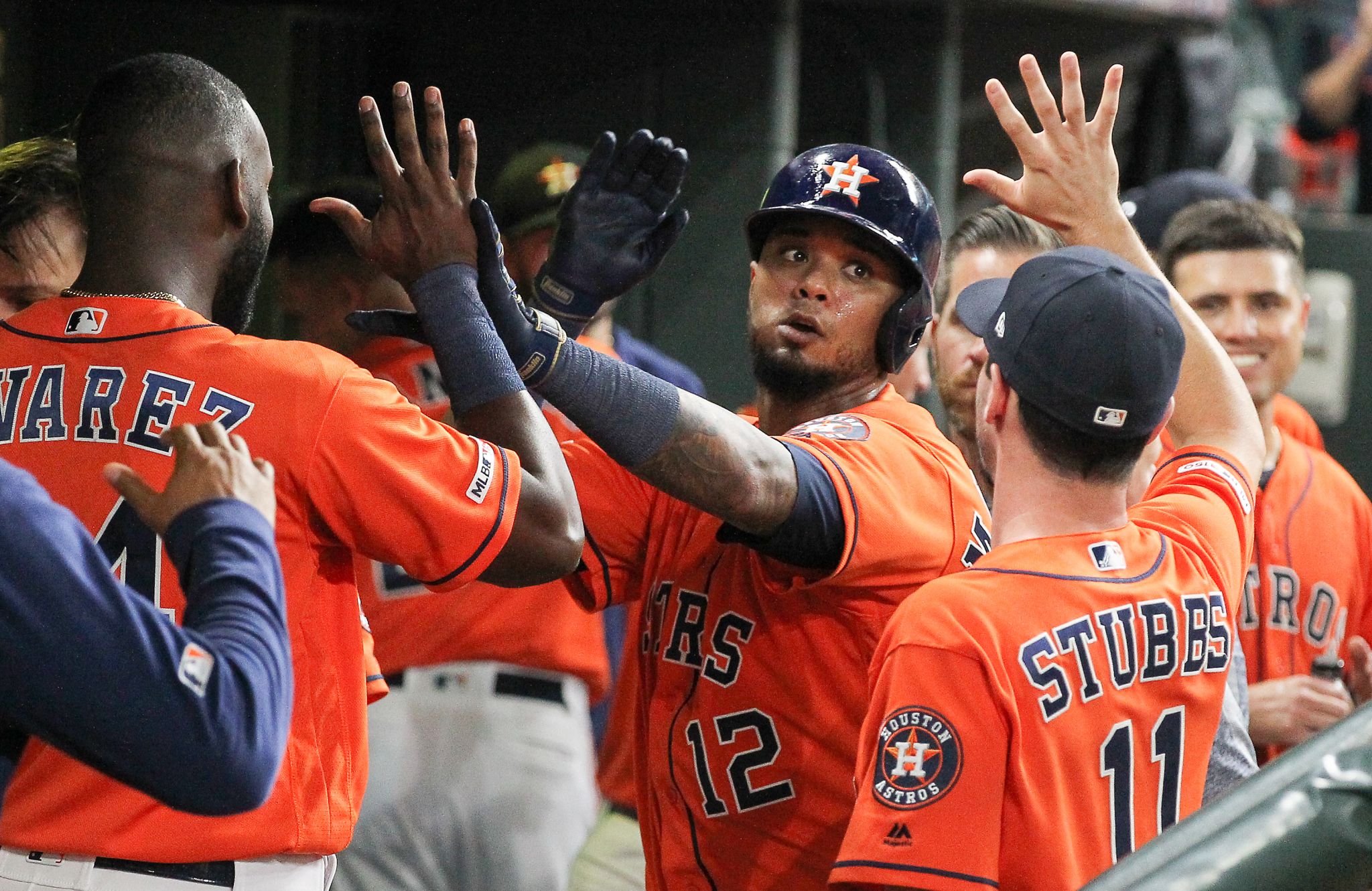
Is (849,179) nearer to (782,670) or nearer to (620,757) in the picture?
(782,670)

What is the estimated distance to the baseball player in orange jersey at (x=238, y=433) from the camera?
6.33 ft

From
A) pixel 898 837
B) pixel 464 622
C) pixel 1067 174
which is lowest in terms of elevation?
pixel 464 622

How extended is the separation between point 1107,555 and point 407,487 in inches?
35.2

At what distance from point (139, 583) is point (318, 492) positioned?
9.4 inches

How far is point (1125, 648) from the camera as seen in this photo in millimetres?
1959

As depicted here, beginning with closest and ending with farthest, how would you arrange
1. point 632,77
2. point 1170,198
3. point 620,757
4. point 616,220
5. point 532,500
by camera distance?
point 532,500 < point 616,220 < point 620,757 < point 1170,198 < point 632,77

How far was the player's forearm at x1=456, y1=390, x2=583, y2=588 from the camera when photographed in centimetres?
209

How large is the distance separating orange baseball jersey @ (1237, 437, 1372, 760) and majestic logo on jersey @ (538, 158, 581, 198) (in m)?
2.07

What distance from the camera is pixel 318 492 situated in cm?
197

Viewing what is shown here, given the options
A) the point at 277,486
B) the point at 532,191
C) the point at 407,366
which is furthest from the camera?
the point at 532,191

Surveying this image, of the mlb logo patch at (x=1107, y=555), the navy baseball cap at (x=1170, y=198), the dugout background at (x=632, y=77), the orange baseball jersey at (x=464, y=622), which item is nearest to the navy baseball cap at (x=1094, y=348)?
the mlb logo patch at (x=1107, y=555)

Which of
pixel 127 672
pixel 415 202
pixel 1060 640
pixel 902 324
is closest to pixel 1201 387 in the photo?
pixel 902 324

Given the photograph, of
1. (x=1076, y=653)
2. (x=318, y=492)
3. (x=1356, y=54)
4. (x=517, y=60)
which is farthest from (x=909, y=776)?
(x=1356, y=54)

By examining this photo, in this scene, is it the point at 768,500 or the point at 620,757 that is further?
the point at 620,757
